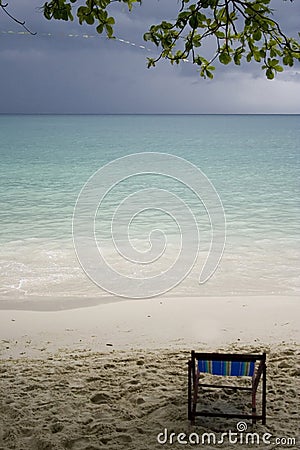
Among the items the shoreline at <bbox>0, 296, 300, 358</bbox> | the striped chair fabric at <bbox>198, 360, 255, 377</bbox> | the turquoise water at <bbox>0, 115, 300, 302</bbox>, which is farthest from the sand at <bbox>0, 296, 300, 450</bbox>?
the turquoise water at <bbox>0, 115, 300, 302</bbox>

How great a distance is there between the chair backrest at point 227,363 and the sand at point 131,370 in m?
0.42

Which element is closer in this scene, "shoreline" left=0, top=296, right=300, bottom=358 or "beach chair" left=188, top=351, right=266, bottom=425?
"beach chair" left=188, top=351, right=266, bottom=425

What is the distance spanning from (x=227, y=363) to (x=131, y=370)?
56.2 inches

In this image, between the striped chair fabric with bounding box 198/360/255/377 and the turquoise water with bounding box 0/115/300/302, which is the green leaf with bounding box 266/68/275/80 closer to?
the striped chair fabric with bounding box 198/360/255/377

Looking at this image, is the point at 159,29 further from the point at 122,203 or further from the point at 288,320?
the point at 122,203

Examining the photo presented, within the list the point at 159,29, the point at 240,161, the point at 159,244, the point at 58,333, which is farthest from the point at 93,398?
the point at 240,161

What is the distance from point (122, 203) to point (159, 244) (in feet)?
20.7

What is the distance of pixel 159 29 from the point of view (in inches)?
132

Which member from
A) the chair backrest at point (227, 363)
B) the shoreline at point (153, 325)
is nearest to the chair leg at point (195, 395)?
the chair backrest at point (227, 363)

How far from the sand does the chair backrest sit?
42 centimetres

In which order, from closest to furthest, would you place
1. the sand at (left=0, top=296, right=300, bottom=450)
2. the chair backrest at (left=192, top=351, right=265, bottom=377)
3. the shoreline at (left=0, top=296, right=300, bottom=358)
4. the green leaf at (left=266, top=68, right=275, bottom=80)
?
the green leaf at (left=266, top=68, right=275, bottom=80)
the chair backrest at (left=192, top=351, right=265, bottom=377)
the sand at (left=0, top=296, right=300, bottom=450)
the shoreline at (left=0, top=296, right=300, bottom=358)

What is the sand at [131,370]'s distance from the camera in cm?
393

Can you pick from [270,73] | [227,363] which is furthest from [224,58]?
[227,363]

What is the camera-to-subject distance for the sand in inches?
155
